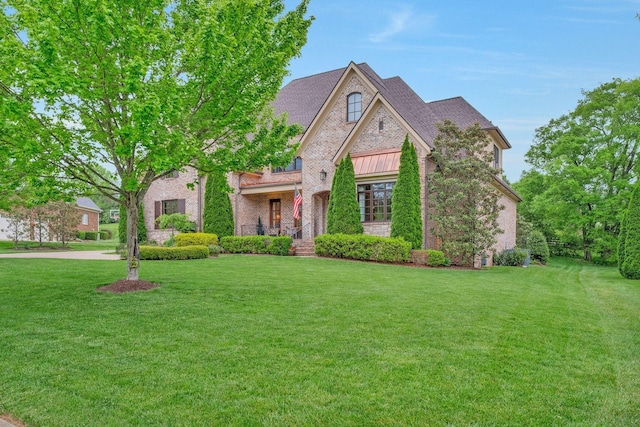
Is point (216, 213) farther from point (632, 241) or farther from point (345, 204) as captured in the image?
point (632, 241)

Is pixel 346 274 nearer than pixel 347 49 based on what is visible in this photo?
Yes

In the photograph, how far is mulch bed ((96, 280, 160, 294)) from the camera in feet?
27.2

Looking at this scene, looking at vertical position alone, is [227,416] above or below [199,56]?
below

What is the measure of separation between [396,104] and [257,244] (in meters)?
9.28

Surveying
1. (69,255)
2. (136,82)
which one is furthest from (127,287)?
(69,255)

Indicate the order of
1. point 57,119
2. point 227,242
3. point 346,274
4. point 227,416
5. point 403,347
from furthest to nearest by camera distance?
1. point 227,242
2. point 346,274
3. point 57,119
4. point 403,347
5. point 227,416

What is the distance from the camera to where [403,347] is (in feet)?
16.0

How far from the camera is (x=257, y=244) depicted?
19.2 m

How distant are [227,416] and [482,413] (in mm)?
1986

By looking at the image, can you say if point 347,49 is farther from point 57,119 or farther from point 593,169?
point 593,169

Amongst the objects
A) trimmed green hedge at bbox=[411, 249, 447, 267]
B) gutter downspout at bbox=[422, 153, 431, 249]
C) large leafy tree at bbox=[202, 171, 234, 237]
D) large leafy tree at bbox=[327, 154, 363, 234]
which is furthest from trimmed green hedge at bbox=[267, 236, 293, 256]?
gutter downspout at bbox=[422, 153, 431, 249]

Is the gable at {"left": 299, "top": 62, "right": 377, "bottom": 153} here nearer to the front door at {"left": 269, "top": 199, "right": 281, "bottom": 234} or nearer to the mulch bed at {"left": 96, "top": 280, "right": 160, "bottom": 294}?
the front door at {"left": 269, "top": 199, "right": 281, "bottom": 234}

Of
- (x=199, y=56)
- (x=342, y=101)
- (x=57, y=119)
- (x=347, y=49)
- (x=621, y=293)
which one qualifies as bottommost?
(x=621, y=293)

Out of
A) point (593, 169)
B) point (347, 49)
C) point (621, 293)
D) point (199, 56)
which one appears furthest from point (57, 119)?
point (593, 169)
